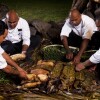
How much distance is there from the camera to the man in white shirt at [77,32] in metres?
7.45

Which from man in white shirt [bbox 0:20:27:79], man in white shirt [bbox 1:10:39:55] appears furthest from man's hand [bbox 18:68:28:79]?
man in white shirt [bbox 1:10:39:55]

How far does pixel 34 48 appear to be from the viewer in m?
8.15

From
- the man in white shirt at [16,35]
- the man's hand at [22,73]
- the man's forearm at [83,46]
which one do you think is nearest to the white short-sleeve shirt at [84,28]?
the man's forearm at [83,46]

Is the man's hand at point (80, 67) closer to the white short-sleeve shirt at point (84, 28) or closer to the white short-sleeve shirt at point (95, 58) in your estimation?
the white short-sleeve shirt at point (95, 58)

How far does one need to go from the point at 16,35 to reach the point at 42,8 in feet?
13.1

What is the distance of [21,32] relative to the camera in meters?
8.03

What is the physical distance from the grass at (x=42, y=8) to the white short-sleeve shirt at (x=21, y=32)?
264cm

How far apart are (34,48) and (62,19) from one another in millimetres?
2703

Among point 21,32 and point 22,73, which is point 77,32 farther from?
point 22,73

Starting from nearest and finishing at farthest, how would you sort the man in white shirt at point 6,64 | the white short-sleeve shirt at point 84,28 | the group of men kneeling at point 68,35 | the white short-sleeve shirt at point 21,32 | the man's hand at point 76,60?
the man in white shirt at point 6,64 → the man's hand at point 76,60 → the group of men kneeling at point 68,35 → the white short-sleeve shirt at point 84,28 → the white short-sleeve shirt at point 21,32

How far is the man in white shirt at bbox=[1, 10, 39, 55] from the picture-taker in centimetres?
773

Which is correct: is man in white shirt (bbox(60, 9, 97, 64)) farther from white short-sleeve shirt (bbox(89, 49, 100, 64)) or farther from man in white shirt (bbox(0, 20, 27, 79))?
man in white shirt (bbox(0, 20, 27, 79))

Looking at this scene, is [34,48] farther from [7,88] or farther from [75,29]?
[7,88]

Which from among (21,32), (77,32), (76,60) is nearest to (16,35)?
(21,32)
